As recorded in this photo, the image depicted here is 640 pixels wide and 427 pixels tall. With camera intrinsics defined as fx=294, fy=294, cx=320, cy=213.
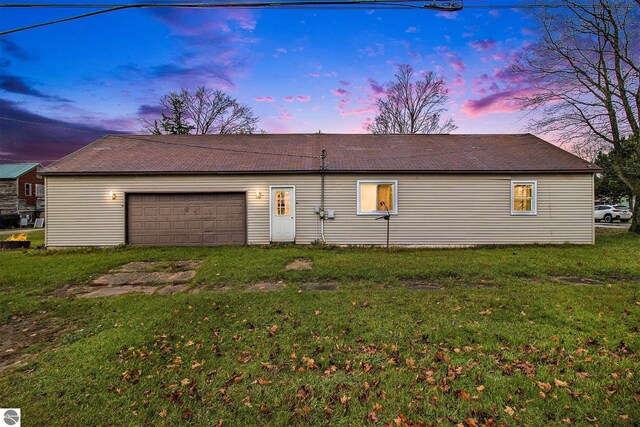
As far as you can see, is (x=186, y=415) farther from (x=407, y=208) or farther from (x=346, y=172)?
(x=407, y=208)

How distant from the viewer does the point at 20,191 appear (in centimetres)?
2914

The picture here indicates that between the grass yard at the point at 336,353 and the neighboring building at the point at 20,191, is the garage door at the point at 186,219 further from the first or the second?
the neighboring building at the point at 20,191

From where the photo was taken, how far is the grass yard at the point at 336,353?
2.38 metres

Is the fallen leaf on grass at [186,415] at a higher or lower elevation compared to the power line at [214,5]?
lower

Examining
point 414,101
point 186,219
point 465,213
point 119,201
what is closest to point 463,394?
point 465,213

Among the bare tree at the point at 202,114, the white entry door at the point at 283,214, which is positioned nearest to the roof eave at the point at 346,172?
the white entry door at the point at 283,214

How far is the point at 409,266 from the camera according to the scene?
7363 mm

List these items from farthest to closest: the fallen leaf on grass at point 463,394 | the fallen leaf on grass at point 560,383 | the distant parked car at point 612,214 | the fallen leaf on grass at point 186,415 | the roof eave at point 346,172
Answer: the distant parked car at point 612,214, the roof eave at point 346,172, the fallen leaf on grass at point 560,383, the fallen leaf on grass at point 463,394, the fallen leaf on grass at point 186,415

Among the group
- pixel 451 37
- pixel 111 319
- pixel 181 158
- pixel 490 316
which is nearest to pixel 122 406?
pixel 111 319

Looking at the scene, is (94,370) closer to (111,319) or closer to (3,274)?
(111,319)

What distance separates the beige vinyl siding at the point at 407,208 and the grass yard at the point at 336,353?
4.64 meters

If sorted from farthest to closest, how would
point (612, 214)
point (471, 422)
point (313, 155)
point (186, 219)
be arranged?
1. point (612, 214)
2. point (313, 155)
3. point (186, 219)
4. point (471, 422)

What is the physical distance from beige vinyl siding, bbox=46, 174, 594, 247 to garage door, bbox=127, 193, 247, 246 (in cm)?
30

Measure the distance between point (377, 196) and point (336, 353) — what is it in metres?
8.40
